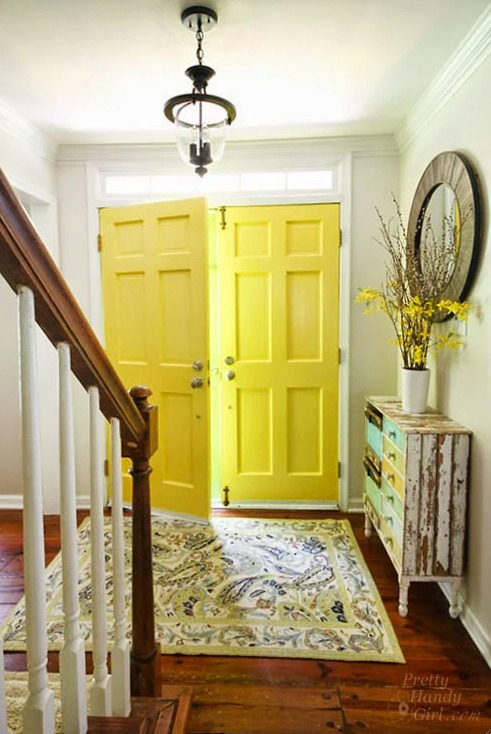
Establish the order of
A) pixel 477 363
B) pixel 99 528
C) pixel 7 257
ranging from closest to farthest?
pixel 7 257 < pixel 99 528 < pixel 477 363

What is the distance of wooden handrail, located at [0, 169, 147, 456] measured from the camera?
0.68 metres

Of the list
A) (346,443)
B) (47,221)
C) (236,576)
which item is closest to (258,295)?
(346,443)

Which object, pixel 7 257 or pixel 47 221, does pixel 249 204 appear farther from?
pixel 7 257

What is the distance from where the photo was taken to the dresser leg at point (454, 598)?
78.0 inches

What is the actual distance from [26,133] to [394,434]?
2748 millimetres

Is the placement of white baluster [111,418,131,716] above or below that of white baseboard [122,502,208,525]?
above

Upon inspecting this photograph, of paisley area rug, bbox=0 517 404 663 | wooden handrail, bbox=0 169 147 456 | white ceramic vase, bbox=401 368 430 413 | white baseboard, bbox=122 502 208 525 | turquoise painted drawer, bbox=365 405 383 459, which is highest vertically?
wooden handrail, bbox=0 169 147 456

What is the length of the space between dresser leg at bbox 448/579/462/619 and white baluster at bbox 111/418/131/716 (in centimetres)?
151

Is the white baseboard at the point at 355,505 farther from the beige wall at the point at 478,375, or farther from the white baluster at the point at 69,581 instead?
the white baluster at the point at 69,581

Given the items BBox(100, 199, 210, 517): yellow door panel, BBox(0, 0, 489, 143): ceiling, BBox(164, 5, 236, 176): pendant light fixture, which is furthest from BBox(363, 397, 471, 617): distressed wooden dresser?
BBox(0, 0, 489, 143): ceiling

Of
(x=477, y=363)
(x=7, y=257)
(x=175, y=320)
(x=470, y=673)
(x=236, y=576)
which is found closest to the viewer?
(x=7, y=257)

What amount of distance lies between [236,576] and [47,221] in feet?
8.34

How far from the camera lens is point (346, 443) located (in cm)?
312

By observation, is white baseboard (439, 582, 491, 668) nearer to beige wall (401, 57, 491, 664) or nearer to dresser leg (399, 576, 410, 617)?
beige wall (401, 57, 491, 664)
